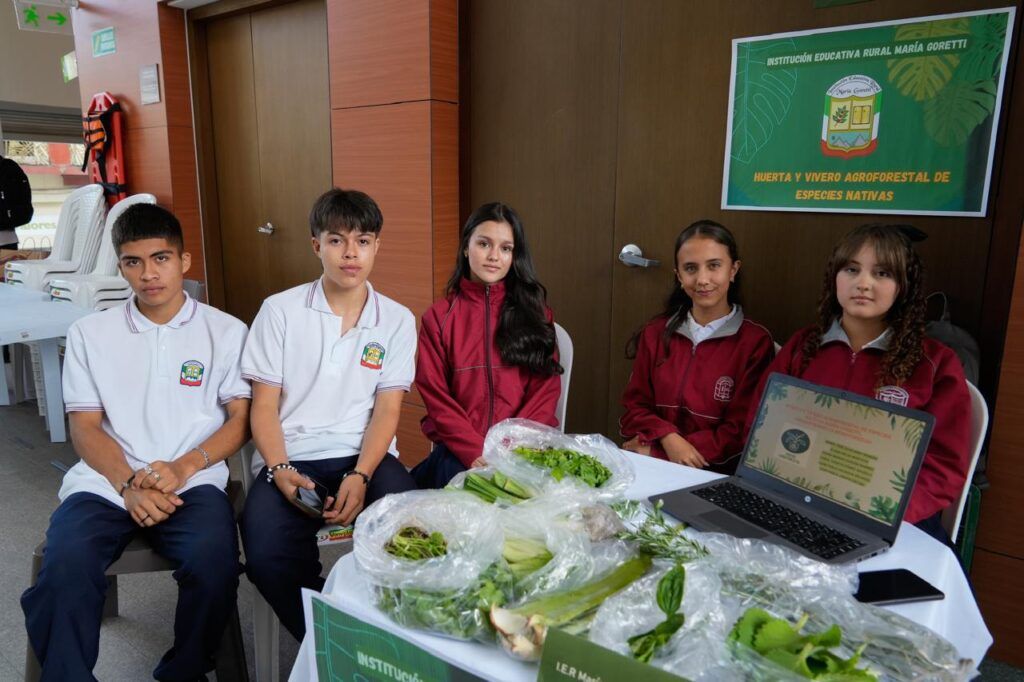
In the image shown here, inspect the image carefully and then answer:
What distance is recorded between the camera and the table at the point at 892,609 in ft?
2.70

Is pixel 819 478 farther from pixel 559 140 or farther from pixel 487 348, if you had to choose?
pixel 559 140

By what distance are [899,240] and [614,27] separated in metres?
1.53

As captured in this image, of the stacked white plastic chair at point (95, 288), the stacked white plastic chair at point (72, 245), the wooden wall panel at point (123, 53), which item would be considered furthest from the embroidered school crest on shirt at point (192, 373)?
the wooden wall panel at point (123, 53)

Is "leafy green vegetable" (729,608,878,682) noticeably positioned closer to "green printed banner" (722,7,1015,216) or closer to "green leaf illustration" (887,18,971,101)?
"green printed banner" (722,7,1015,216)

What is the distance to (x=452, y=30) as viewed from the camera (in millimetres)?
3066

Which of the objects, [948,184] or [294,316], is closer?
[294,316]

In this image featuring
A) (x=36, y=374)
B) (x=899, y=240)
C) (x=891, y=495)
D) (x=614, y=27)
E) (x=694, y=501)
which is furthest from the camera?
(x=36, y=374)

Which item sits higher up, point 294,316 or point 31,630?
point 294,316

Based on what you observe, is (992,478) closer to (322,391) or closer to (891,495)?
(891,495)

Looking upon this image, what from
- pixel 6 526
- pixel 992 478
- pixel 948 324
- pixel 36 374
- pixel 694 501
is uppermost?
pixel 948 324

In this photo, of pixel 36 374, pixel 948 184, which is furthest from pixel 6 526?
pixel 948 184

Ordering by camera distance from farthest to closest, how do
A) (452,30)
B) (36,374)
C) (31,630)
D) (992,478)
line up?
(36,374) → (452,30) → (992,478) → (31,630)

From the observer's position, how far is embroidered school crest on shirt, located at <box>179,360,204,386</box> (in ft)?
6.05

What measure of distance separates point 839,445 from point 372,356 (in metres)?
1.24
